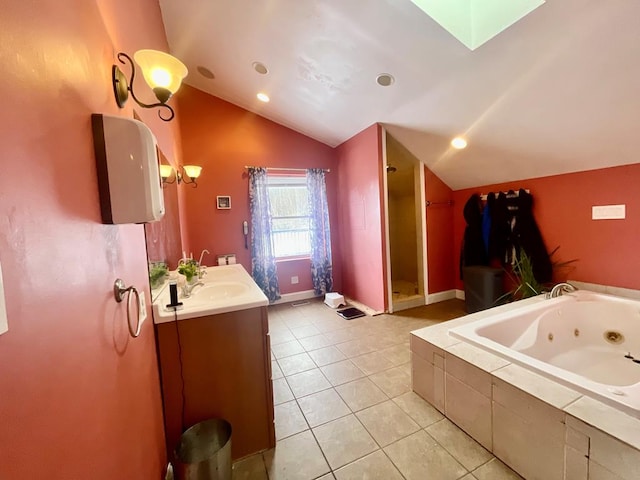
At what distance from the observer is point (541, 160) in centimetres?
270

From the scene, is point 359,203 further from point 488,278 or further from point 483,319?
point 483,319

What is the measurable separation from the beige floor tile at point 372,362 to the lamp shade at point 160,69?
7.61 ft

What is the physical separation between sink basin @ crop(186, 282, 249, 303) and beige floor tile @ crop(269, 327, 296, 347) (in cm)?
97

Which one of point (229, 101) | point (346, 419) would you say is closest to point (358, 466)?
point (346, 419)

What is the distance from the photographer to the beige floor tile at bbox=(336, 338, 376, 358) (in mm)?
2572

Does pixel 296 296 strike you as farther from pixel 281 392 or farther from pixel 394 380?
pixel 394 380

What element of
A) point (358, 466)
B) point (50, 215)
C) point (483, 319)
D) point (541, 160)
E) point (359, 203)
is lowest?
point (358, 466)

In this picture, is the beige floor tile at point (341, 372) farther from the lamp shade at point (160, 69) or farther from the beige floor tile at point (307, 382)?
the lamp shade at point (160, 69)

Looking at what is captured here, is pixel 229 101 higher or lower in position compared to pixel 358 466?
higher

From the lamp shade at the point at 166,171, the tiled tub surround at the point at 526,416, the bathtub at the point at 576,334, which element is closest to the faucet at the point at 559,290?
the bathtub at the point at 576,334

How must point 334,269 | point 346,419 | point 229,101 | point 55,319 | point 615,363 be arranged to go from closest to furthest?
point 55,319
point 346,419
point 615,363
point 229,101
point 334,269

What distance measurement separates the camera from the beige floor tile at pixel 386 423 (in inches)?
63.0

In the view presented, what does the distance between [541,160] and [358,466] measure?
122 inches

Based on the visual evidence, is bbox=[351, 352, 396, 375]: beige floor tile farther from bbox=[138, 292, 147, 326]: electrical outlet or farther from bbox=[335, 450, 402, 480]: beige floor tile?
bbox=[138, 292, 147, 326]: electrical outlet
